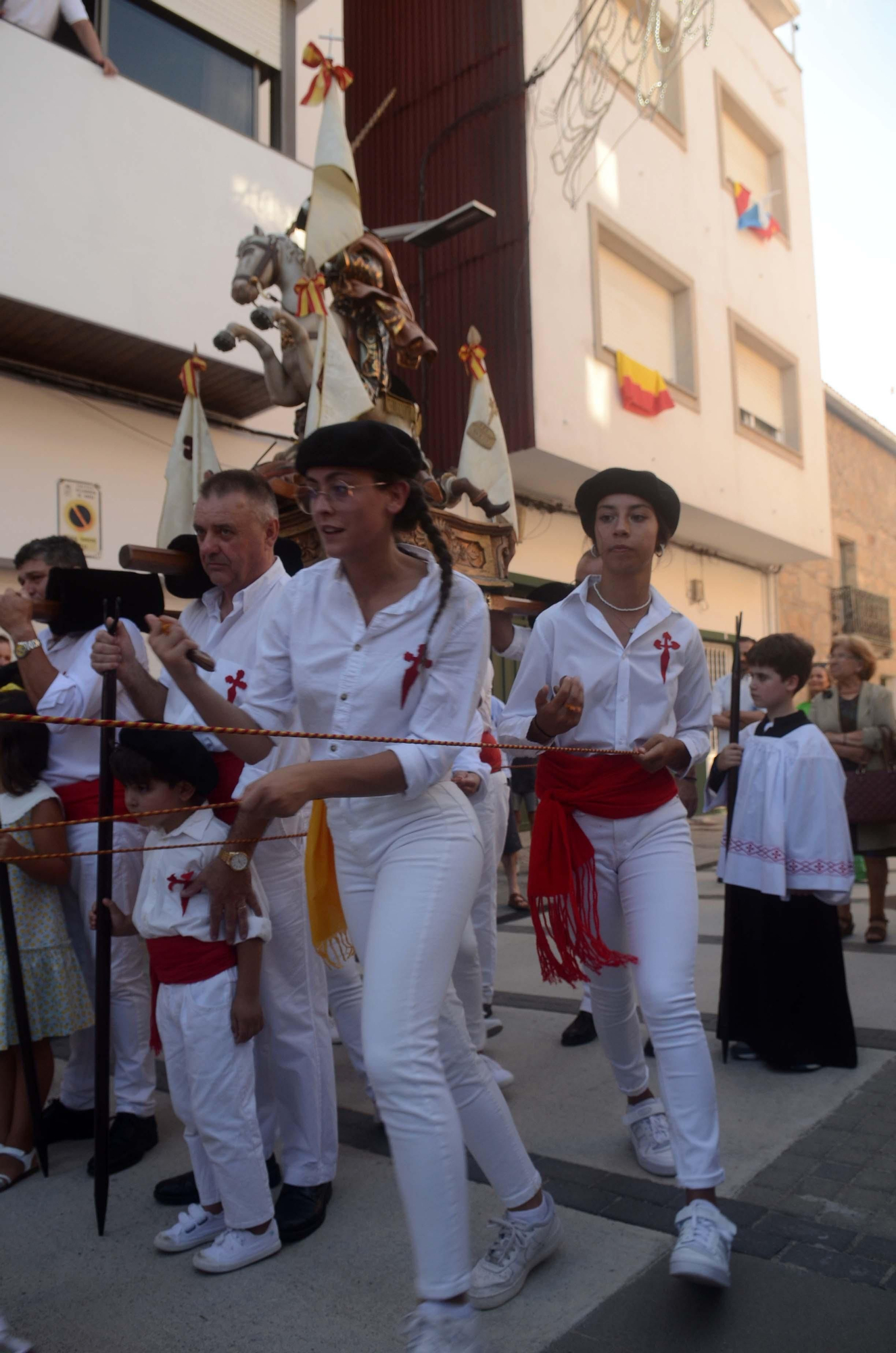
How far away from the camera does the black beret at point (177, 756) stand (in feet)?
8.50

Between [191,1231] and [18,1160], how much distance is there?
0.76 meters

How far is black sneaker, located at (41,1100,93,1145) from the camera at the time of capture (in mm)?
3254

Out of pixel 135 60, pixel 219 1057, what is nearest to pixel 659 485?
pixel 219 1057

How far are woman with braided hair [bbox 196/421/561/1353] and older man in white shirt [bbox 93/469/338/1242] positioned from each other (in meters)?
0.38

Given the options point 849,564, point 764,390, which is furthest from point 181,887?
point 849,564

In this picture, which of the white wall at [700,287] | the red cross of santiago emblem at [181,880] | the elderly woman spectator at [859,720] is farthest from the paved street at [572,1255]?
the white wall at [700,287]

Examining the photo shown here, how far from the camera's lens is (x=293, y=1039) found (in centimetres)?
271

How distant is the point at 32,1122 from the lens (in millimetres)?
2975

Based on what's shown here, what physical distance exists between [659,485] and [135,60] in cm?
762

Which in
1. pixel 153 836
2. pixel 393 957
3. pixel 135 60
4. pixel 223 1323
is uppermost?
pixel 135 60

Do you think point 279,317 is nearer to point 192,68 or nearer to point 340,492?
point 340,492

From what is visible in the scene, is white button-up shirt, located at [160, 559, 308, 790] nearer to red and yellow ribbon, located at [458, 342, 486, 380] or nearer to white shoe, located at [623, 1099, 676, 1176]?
white shoe, located at [623, 1099, 676, 1176]

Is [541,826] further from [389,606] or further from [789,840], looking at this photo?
[789,840]

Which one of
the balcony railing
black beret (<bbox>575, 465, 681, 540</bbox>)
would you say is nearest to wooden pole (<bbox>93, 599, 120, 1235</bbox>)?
black beret (<bbox>575, 465, 681, 540</bbox>)
